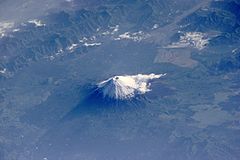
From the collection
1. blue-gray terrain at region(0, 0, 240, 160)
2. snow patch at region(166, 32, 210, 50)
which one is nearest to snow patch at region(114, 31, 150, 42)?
blue-gray terrain at region(0, 0, 240, 160)

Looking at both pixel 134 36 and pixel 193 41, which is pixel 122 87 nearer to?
pixel 193 41

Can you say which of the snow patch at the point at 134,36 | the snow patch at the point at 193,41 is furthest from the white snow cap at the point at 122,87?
the snow patch at the point at 134,36

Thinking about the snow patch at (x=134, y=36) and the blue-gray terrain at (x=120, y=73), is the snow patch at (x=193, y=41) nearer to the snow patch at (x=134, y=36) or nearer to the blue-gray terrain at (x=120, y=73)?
the blue-gray terrain at (x=120, y=73)

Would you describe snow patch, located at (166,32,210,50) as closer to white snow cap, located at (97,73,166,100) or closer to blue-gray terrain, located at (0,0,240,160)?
blue-gray terrain, located at (0,0,240,160)

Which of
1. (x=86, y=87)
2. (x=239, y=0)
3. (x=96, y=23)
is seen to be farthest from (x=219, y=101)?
(x=96, y=23)

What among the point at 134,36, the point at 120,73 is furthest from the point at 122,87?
the point at 134,36

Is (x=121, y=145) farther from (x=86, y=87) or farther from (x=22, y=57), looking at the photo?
(x=22, y=57)
